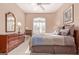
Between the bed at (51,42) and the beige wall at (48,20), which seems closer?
the beige wall at (48,20)

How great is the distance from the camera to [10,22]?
2484 millimetres

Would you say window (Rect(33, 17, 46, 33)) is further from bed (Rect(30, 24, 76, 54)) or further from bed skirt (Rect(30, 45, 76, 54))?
bed skirt (Rect(30, 45, 76, 54))

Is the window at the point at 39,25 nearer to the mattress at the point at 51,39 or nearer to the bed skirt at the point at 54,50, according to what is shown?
the mattress at the point at 51,39

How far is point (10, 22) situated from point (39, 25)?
1.86 feet

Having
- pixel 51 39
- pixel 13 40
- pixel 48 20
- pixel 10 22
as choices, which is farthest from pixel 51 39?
pixel 10 22

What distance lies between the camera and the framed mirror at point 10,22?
235 centimetres

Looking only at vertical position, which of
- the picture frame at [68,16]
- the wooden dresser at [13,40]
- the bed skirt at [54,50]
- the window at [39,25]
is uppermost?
the picture frame at [68,16]

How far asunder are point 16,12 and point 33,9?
304 millimetres

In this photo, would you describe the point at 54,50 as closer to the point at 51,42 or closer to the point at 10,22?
the point at 51,42

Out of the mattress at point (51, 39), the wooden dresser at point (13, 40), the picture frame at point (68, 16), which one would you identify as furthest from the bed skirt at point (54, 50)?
the picture frame at point (68, 16)

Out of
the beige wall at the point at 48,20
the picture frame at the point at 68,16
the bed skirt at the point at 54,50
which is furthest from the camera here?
the picture frame at the point at 68,16

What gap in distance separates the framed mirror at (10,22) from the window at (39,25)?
380 mm

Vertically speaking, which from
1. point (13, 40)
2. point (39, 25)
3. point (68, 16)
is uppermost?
point (68, 16)
